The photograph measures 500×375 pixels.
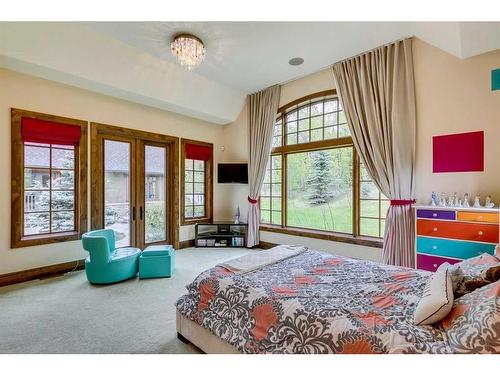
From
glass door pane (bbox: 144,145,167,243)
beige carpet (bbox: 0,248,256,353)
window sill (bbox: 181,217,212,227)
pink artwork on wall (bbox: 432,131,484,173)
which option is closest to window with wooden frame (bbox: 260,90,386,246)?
pink artwork on wall (bbox: 432,131,484,173)

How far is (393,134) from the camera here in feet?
11.2

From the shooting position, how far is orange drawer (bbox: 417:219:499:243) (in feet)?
8.51

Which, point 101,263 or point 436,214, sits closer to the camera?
point 436,214

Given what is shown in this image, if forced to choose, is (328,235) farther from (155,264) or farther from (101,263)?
(101,263)

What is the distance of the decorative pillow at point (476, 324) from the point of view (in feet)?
3.26

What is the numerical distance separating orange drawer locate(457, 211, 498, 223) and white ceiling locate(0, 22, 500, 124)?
191 cm

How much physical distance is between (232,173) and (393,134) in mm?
3238

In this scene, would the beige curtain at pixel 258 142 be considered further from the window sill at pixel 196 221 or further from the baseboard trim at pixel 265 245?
the window sill at pixel 196 221

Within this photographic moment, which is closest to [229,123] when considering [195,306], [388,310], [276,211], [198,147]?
[198,147]

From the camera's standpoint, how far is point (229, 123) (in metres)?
5.87

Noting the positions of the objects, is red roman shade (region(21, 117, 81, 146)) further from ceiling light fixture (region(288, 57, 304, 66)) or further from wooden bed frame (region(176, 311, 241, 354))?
ceiling light fixture (region(288, 57, 304, 66))

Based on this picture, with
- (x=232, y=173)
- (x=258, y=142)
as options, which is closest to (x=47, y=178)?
(x=232, y=173)

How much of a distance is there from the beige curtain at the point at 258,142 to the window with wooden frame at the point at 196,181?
1.04 meters

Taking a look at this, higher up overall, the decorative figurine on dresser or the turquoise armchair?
the decorative figurine on dresser
